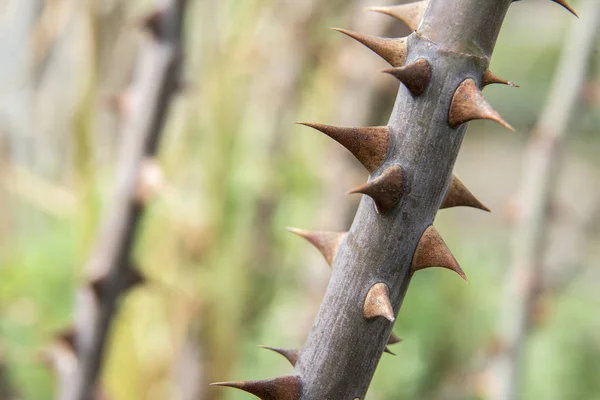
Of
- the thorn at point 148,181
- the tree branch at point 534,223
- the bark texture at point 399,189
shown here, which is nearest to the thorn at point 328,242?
the bark texture at point 399,189

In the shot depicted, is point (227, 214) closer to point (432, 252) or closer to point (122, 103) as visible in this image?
point (122, 103)

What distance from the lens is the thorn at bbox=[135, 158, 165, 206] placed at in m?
0.54

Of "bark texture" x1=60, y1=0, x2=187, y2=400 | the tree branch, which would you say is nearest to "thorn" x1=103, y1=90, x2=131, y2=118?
"bark texture" x1=60, y1=0, x2=187, y2=400

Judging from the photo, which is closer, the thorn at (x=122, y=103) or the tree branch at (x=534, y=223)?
the thorn at (x=122, y=103)

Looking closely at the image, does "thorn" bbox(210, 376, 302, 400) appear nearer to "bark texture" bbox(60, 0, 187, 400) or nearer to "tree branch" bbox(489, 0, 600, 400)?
"bark texture" bbox(60, 0, 187, 400)

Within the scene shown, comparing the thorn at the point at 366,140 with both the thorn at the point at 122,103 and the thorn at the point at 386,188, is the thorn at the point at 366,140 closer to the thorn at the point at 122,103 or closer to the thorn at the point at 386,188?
the thorn at the point at 386,188

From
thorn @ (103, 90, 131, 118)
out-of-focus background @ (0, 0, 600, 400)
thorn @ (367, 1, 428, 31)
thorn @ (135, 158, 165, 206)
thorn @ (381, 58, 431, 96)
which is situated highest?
thorn @ (367, 1, 428, 31)

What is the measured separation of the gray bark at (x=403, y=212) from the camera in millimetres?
229

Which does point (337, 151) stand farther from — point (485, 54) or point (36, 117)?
point (36, 117)

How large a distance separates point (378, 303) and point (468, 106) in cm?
7

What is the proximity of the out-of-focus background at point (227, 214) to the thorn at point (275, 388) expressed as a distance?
1.27 ft

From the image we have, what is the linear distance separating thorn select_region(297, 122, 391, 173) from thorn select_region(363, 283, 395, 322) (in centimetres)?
5

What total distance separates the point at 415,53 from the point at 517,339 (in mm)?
628

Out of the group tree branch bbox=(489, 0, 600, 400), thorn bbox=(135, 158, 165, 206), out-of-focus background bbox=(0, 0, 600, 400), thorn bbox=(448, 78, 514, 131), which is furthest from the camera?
out-of-focus background bbox=(0, 0, 600, 400)
